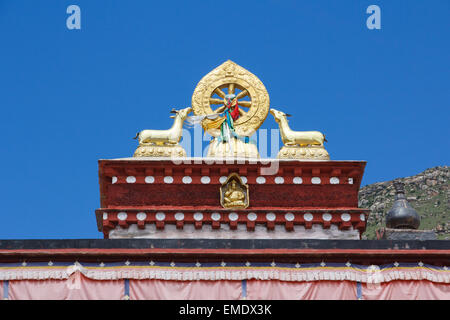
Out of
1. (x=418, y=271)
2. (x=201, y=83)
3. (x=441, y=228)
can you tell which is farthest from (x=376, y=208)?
(x=418, y=271)

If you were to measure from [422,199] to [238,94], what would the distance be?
139 feet

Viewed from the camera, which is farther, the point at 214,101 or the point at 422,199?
the point at 422,199

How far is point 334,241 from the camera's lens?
68.4 feet

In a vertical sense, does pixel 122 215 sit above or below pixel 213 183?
below

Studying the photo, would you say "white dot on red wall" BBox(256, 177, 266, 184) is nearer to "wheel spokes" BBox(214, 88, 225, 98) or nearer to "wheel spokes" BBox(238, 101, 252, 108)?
"wheel spokes" BBox(238, 101, 252, 108)

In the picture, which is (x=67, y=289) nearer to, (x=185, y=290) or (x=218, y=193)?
(x=185, y=290)

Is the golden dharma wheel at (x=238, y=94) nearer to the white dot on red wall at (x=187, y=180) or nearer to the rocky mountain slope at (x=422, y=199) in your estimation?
the white dot on red wall at (x=187, y=180)

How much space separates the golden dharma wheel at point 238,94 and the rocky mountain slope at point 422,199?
105 feet

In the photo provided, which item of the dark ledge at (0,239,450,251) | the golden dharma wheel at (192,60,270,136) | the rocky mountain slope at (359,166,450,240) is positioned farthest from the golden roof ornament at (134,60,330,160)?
the rocky mountain slope at (359,166,450,240)

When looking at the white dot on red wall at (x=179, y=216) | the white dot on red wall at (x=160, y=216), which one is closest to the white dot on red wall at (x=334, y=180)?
the white dot on red wall at (x=179, y=216)

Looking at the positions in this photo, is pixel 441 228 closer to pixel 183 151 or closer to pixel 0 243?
pixel 183 151

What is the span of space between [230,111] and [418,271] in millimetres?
9956

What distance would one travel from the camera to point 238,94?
94.4ft

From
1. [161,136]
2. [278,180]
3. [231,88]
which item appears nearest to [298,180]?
[278,180]
